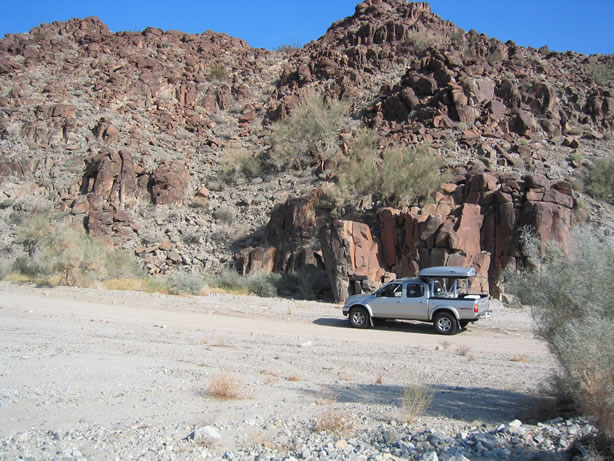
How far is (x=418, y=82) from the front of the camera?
4078cm

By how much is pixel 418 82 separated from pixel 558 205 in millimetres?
21672

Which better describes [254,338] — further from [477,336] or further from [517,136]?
[517,136]

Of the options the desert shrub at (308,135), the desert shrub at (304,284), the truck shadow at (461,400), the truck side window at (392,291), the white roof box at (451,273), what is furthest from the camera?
the desert shrub at (308,135)

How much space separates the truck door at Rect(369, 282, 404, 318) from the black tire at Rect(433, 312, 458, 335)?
1163 millimetres

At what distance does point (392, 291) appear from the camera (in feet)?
49.1

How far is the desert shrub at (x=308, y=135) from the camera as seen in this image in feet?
130

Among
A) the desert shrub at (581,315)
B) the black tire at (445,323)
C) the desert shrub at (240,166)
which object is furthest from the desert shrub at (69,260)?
the desert shrub at (581,315)

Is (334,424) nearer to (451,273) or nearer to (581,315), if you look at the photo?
(581,315)

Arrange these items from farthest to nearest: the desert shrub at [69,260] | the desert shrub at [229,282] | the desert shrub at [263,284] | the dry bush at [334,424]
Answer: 1. the desert shrub at [229,282]
2. the desert shrub at [69,260]
3. the desert shrub at [263,284]
4. the dry bush at [334,424]

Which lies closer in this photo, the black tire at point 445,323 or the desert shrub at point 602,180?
the black tire at point 445,323

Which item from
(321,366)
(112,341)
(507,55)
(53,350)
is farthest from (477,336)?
(507,55)

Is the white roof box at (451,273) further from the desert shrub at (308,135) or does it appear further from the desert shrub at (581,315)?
the desert shrub at (308,135)

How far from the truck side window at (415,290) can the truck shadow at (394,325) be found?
1092mm

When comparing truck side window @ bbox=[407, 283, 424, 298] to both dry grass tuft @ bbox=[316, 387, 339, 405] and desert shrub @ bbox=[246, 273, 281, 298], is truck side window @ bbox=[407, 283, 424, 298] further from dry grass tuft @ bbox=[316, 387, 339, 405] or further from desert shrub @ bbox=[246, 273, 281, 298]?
desert shrub @ bbox=[246, 273, 281, 298]
